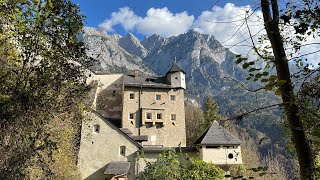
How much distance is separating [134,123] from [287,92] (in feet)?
102

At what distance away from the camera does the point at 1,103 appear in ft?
24.3

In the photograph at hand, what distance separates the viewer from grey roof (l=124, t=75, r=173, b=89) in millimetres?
35562

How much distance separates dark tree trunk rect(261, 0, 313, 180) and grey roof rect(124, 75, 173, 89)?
31.7 meters

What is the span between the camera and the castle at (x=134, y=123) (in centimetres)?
2394

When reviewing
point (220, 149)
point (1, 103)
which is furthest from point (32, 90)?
point (220, 149)

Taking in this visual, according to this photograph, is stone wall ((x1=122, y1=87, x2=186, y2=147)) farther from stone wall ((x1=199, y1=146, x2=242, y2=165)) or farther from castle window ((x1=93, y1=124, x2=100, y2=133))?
stone wall ((x1=199, y1=146, x2=242, y2=165))

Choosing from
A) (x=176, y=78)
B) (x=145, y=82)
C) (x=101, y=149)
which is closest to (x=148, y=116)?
(x=145, y=82)

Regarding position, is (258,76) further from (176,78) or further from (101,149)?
(176,78)

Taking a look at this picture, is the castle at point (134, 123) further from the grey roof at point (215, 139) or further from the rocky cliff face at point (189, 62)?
the rocky cliff face at point (189, 62)

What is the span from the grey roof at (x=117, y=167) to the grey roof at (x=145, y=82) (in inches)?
516

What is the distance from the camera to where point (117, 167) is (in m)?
23.0

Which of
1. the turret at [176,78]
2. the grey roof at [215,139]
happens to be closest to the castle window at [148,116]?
the turret at [176,78]

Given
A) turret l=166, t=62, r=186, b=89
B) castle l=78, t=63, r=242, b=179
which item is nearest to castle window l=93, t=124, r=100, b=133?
castle l=78, t=63, r=242, b=179

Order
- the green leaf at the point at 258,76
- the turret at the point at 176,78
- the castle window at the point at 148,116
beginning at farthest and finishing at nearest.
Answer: the turret at the point at 176,78 < the castle window at the point at 148,116 < the green leaf at the point at 258,76
